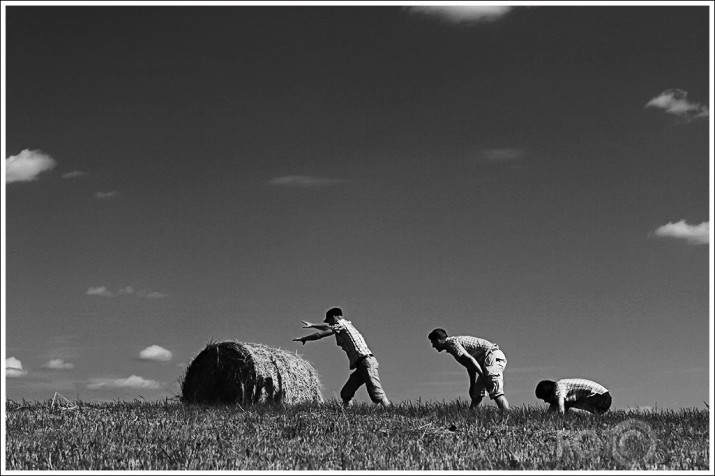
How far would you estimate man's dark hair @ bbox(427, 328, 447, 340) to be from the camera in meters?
14.9

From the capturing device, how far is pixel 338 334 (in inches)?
628

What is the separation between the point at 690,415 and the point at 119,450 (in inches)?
316

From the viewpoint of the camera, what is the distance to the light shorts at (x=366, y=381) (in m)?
15.5

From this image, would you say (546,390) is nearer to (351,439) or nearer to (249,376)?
(351,439)

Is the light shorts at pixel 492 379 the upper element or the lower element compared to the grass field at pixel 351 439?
upper

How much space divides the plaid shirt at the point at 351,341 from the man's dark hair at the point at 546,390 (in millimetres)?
2953

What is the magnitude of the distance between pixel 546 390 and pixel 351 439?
4.83 meters

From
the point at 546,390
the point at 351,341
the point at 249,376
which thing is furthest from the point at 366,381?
the point at 546,390

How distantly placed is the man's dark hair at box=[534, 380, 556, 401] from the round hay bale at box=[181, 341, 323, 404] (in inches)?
179

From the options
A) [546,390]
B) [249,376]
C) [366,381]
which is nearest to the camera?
[546,390]

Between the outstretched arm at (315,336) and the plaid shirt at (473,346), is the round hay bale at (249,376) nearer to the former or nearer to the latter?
the outstretched arm at (315,336)

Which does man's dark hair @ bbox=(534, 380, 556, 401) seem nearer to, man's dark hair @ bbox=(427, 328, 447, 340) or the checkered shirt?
the checkered shirt

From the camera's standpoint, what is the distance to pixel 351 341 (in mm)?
15781

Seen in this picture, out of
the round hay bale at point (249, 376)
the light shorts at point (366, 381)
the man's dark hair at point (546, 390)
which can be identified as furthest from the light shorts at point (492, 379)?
the round hay bale at point (249, 376)
